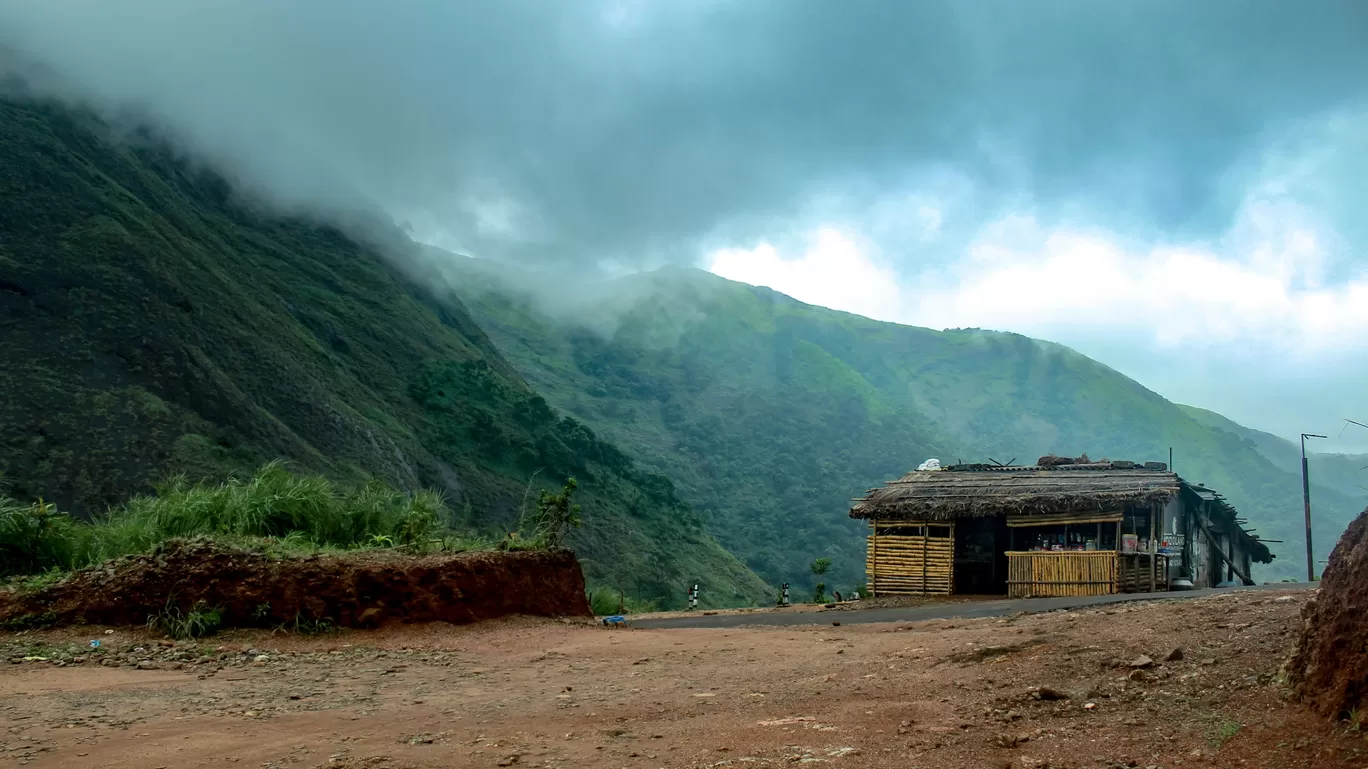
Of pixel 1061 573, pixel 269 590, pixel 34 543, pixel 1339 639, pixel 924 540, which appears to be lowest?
pixel 269 590

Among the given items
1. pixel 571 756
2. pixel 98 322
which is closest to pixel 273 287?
pixel 98 322

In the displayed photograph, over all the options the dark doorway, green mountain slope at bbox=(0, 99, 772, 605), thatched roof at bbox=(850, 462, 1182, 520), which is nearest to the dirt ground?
thatched roof at bbox=(850, 462, 1182, 520)

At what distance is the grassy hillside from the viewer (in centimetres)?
7475

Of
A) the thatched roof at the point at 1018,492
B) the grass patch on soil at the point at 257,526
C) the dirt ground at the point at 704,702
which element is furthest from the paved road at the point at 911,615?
the thatched roof at the point at 1018,492

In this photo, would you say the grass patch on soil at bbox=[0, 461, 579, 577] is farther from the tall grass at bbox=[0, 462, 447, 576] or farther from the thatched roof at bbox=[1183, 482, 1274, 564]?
the thatched roof at bbox=[1183, 482, 1274, 564]

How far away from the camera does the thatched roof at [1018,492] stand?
2158 cm

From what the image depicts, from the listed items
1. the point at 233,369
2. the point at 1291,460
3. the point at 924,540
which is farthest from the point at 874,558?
the point at 1291,460

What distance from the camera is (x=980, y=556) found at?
24.7 metres

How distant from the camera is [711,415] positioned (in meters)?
89.1

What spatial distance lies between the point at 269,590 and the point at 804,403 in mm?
90359

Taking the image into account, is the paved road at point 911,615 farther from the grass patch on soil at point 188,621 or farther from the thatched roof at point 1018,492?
the grass patch on soil at point 188,621

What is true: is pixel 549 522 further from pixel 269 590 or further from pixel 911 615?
pixel 911 615

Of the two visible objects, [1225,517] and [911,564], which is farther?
[1225,517]

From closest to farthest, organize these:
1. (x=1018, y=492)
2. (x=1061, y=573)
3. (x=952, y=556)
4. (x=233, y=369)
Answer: (x=1061, y=573) → (x=1018, y=492) → (x=952, y=556) → (x=233, y=369)
